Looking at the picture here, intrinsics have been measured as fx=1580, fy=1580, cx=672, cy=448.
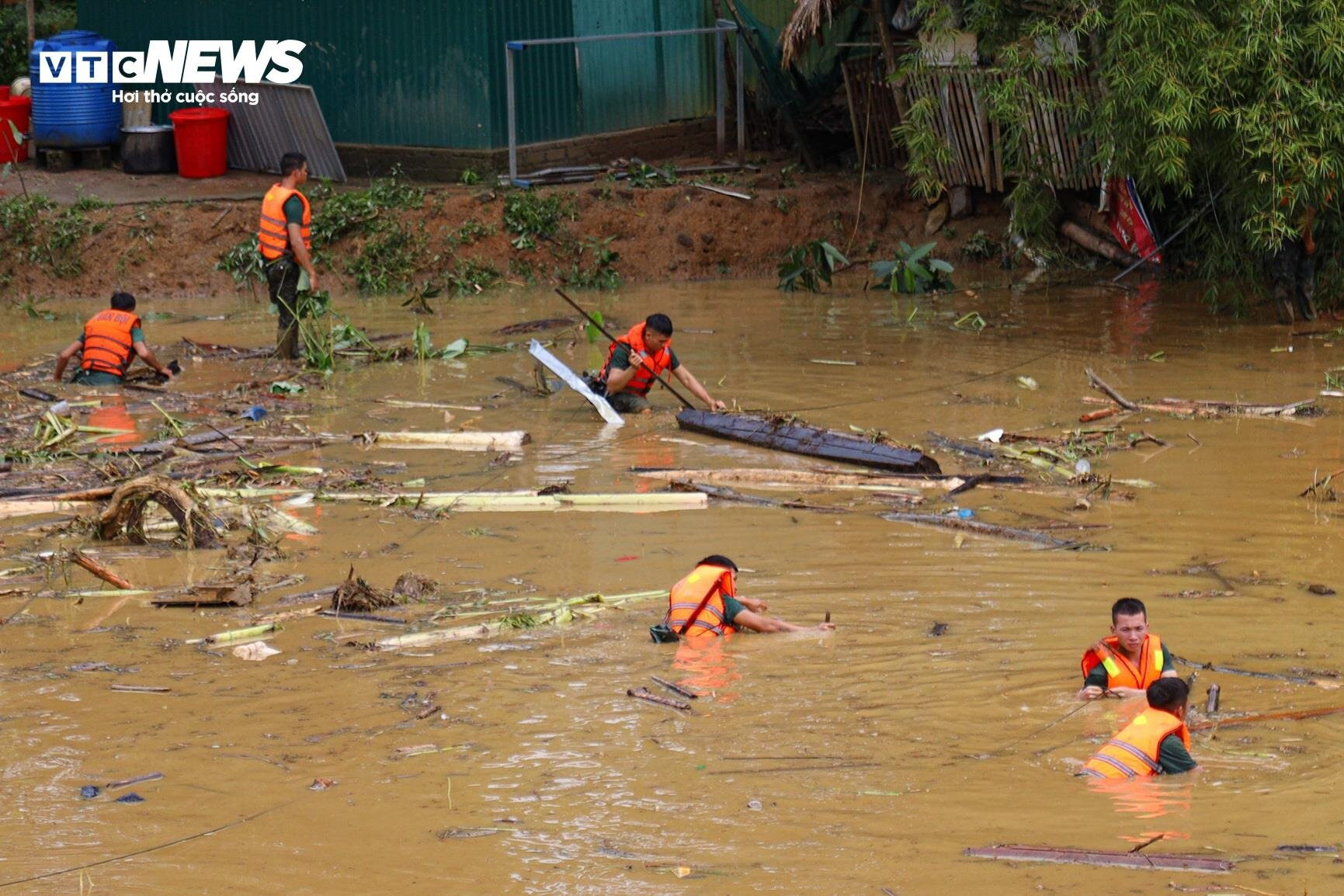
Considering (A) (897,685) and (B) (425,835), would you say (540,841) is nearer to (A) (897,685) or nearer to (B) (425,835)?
(B) (425,835)

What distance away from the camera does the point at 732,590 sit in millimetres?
7625

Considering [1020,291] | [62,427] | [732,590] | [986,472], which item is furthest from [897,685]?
[1020,291]

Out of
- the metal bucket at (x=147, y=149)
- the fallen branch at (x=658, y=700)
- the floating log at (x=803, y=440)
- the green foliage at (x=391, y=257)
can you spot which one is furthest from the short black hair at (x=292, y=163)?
the fallen branch at (x=658, y=700)

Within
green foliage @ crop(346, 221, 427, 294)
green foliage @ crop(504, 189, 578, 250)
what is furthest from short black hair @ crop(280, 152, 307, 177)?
green foliage @ crop(504, 189, 578, 250)

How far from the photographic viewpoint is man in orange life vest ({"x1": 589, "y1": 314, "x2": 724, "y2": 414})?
11.8 meters

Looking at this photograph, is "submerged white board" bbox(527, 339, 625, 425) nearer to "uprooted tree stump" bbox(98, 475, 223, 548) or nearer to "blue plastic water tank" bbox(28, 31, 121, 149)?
"uprooted tree stump" bbox(98, 475, 223, 548)

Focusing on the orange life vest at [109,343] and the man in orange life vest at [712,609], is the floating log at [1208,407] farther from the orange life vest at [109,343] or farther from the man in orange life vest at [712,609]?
the orange life vest at [109,343]

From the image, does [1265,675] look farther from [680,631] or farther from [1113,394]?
[1113,394]

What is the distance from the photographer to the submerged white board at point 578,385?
12203 mm

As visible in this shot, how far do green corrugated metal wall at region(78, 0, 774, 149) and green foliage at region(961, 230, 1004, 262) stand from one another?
188 inches

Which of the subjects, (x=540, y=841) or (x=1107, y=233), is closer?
(x=540, y=841)

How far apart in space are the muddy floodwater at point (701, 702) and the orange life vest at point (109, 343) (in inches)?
73.1

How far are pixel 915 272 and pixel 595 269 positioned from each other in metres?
3.83

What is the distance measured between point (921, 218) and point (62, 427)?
11610 millimetres
